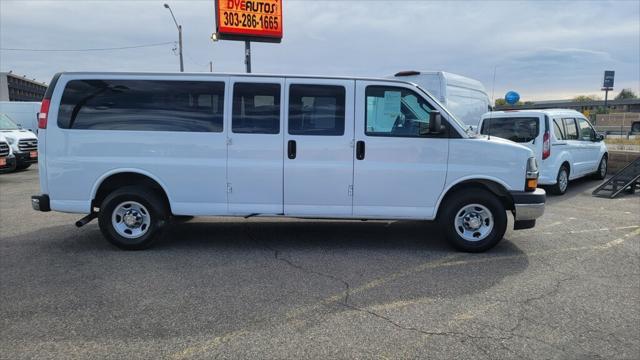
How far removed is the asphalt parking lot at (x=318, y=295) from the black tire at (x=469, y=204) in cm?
16

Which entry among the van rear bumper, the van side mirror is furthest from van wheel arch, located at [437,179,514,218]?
the van rear bumper

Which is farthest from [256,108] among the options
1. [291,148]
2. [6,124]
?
[6,124]

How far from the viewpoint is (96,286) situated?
4625 mm

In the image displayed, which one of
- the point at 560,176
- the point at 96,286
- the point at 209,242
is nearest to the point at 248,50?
the point at 560,176

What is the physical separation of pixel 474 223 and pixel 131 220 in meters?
4.31

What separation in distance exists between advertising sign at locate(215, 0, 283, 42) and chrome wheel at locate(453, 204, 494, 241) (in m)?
15.2

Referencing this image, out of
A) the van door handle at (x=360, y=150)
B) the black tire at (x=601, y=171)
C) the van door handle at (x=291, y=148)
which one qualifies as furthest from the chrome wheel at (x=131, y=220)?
the black tire at (x=601, y=171)

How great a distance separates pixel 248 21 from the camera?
745 inches

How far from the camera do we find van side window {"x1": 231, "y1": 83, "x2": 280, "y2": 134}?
18.8 feet

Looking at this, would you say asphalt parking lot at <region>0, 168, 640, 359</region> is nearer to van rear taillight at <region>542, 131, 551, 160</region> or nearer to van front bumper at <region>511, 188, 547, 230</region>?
van front bumper at <region>511, 188, 547, 230</region>

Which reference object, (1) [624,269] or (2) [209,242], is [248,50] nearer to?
(2) [209,242]

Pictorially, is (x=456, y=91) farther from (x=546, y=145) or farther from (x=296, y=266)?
(x=296, y=266)

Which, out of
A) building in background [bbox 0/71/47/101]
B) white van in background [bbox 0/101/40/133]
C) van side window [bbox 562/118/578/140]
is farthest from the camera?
building in background [bbox 0/71/47/101]

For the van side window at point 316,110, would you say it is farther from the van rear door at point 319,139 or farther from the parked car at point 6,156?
the parked car at point 6,156
